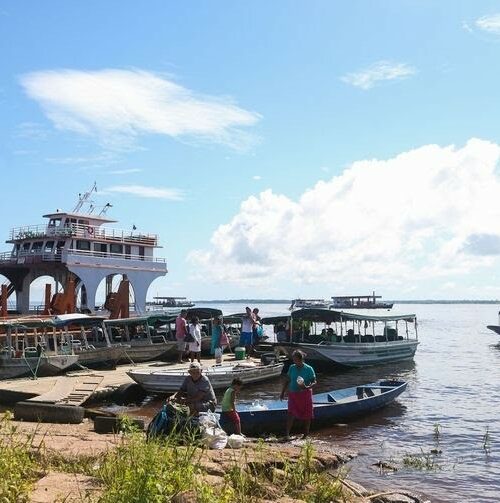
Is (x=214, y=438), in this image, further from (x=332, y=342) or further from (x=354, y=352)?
(x=354, y=352)

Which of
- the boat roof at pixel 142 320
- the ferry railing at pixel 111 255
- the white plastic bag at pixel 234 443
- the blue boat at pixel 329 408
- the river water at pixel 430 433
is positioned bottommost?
the river water at pixel 430 433

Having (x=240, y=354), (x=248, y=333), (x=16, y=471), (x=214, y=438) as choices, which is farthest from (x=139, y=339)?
(x=16, y=471)

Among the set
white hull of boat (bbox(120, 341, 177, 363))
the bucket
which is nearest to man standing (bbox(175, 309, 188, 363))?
white hull of boat (bbox(120, 341, 177, 363))

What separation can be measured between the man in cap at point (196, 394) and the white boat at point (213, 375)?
7623 millimetres

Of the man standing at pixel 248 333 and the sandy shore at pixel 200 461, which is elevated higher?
the man standing at pixel 248 333

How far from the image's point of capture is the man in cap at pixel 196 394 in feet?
34.4

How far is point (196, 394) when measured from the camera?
415 inches

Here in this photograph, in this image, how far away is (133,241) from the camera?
117 ft

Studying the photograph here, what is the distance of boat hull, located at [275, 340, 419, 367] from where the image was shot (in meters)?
24.4

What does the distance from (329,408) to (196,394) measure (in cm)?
547

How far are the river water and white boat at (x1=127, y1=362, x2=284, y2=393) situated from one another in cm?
50

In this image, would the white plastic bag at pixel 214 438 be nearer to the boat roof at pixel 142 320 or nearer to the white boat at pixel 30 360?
the white boat at pixel 30 360

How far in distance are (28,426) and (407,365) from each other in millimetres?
21775

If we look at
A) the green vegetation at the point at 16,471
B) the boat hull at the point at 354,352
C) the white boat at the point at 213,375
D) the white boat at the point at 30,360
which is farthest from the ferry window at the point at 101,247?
the green vegetation at the point at 16,471
